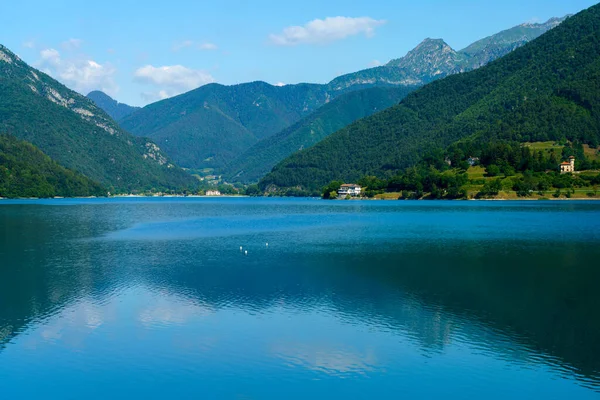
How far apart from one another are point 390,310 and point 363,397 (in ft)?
56.7

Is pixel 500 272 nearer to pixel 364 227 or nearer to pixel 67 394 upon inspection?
pixel 67 394

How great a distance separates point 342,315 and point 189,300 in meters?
14.6

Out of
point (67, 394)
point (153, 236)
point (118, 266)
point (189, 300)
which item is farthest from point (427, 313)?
point (153, 236)

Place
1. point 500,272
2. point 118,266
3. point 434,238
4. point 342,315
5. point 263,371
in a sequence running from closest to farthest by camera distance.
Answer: point 263,371 → point 342,315 → point 500,272 → point 118,266 → point 434,238

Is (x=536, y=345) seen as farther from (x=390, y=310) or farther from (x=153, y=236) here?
(x=153, y=236)

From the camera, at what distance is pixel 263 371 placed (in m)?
31.2

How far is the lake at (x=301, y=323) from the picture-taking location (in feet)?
97.5

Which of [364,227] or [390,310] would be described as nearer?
[390,310]

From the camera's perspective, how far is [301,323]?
4081 centimetres

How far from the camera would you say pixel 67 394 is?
93.6ft

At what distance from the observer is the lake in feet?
97.5

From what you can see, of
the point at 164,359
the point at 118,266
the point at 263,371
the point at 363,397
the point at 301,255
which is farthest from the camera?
the point at 301,255

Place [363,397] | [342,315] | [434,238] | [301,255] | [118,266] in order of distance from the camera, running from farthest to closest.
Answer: [434,238] → [301,255] → [118,266] → [342,315] → [363,397]

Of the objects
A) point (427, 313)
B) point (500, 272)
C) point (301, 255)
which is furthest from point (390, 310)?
point (301, 255)
